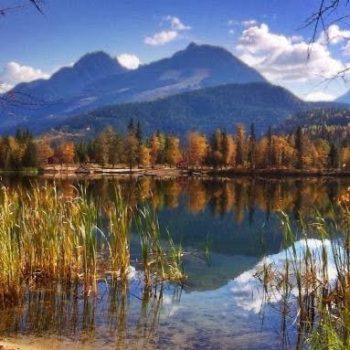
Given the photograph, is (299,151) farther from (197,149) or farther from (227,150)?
(197,149)

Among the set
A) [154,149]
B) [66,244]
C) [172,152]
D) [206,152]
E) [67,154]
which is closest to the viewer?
[66,244]

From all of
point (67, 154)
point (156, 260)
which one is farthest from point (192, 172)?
point (156, 260)

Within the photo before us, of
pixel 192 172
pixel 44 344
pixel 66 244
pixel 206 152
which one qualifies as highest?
pixel 206 152

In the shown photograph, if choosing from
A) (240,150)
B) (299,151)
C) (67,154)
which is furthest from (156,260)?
(67,154)

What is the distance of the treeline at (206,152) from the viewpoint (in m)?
126

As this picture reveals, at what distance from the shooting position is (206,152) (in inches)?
5246

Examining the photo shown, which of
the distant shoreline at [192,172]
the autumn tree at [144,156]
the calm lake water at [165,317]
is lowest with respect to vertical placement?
the calm lake water at [165,317]

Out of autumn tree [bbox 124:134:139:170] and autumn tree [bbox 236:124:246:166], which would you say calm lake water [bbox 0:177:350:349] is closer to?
autumn tree [bbox 236:124:246:166]

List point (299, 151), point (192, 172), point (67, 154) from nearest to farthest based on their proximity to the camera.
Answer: point (299, 151) → point (192, 172) → point (67, 154)

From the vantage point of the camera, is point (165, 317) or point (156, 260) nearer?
point (165, 317)

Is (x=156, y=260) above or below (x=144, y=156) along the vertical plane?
below

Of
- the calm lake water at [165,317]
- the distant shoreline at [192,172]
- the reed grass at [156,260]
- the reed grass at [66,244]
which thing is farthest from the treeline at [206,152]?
the reed grass at [66,244]

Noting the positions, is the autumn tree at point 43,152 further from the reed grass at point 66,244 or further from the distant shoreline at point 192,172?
the reed grass at point 66,244

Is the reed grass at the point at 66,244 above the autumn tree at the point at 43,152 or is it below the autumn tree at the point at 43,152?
below
